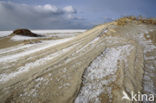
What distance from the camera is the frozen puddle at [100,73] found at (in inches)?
75.9

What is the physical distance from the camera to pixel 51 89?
2092 mm

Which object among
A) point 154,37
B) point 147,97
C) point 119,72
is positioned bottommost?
point 147,97

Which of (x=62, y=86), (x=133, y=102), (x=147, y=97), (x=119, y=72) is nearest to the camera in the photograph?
(x=133, y=102)

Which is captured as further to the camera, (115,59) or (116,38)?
(116,38)

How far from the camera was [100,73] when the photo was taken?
8.23ft

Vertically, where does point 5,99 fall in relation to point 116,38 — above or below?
below

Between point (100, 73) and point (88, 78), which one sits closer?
point (88, 78)

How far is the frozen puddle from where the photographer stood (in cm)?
193

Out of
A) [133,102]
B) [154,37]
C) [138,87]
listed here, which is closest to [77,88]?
[133,102]

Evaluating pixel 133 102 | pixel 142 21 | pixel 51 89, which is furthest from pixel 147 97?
pixel 142 21

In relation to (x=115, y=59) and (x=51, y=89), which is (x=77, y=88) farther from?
(x=115, y=59)

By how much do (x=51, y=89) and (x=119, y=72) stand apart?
1730 millimetres

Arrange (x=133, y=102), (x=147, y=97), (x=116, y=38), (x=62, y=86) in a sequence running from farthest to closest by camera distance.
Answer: (x=116, y=38) → (x=62, y=86) → (x=147, y=97) → (x=133, y=102)

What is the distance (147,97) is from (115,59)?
1.38m
